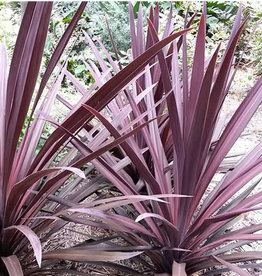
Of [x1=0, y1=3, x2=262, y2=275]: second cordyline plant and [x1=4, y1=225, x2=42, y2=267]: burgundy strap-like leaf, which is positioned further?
[x1=0, y1=3, x2=262, y2=275]: second cordyline plant

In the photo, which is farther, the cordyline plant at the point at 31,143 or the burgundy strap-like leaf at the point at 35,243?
the cordyline plant at the point at 31,143

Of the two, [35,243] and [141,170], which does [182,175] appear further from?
[35,243]

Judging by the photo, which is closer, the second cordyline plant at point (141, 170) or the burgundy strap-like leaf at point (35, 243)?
the burgundy strap-like leaf at point (35, 243)

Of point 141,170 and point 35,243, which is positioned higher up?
point 141,170

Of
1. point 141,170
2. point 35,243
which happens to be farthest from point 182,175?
point 35,243

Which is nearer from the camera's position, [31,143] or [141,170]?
[141,170]

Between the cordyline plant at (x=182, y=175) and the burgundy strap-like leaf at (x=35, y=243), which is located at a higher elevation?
the cordyline plant at (x=182, y=175)

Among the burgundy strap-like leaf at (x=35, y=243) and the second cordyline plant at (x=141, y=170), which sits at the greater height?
the second cordyline plant at (x=141, y=170)

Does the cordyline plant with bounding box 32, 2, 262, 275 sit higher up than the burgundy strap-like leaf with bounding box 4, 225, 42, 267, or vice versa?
the cordyline plant with bounding box 32, 2, 262, 275

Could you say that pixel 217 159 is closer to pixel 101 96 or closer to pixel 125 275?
pixel 101 96

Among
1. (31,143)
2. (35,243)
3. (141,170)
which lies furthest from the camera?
(31,143)

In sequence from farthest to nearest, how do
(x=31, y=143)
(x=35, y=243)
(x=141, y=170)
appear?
(x=31, y=143) → (x=141, y=170) → (x=35, y=243)

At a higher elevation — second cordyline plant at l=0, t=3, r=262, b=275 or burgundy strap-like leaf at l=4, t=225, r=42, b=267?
second cordyline plant at l=0, t=3, r=262, b=275

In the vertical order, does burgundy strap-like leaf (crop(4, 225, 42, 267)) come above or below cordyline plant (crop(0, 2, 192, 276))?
below
